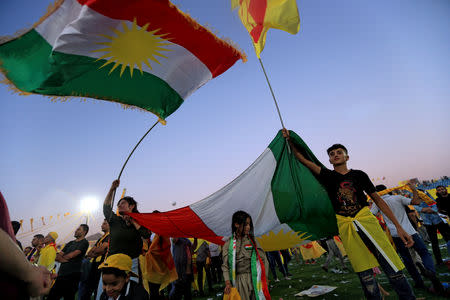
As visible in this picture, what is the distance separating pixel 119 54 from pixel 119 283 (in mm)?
3141

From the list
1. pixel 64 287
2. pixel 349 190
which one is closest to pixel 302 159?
pixel 349 190

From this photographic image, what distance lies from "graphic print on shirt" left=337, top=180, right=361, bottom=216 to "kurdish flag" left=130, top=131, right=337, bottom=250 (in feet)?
1.61

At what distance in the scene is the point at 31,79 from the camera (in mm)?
3078

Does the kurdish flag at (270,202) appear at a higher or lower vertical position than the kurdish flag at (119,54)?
lower

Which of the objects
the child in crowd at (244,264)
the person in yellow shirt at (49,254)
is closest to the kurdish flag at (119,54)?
the child in crowd at (244,264)

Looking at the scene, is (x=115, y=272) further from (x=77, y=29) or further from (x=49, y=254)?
(x=49, y=254)

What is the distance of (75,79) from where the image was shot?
3395mm

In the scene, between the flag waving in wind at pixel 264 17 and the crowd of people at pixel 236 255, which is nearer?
the crowd of people at pixel 236 255

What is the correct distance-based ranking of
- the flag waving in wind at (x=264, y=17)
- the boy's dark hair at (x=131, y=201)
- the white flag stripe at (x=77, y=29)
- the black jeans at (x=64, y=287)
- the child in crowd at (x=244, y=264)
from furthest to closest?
the black jeans at (x=64, y=287)
the boy's dark hair at (x=131, y=201)
the flag waving in wind at (x=264, y=17)
the white flag stripe at (x=77, y=29)
the child in crowd at (x=244, y=264)

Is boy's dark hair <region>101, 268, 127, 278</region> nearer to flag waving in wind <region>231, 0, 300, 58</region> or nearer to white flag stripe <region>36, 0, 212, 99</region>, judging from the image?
white flag stripe <region>36, 0, 212, 99</region>

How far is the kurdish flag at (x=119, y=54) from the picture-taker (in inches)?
117

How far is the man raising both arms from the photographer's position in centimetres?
242

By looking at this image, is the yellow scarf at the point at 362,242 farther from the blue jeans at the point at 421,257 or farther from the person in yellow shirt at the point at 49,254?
the person in yellow shirt at the point at 49,254

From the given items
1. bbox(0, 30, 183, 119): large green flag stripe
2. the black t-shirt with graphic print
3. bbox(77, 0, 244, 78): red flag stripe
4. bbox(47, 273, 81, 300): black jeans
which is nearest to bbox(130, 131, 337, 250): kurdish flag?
the black t-shirt with graphic print
